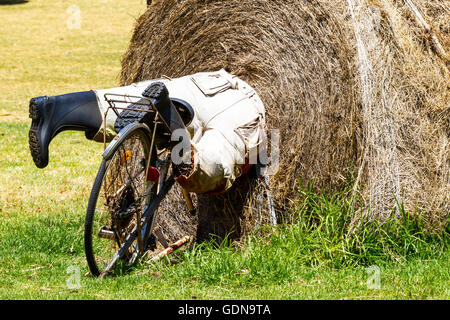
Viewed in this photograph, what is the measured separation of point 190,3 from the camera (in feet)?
20.1

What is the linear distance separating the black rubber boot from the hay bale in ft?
4.54

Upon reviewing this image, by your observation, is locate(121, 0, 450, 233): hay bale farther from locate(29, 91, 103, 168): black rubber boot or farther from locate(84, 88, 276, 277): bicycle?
locate(29, 91, 103, 168): black rubber boot

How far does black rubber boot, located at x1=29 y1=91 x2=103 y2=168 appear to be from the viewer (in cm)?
435

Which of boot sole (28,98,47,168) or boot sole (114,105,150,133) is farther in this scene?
boot sole (114,105,150,133)

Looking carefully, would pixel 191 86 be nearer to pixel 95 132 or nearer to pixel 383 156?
pixel 95 132

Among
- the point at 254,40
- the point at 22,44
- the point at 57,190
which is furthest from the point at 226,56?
the point at 22,44

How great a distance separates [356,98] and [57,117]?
81.3 inches

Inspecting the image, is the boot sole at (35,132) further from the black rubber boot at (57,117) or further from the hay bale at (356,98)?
the hay bale at (356,98)

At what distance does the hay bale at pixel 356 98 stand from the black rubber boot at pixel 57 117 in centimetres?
139

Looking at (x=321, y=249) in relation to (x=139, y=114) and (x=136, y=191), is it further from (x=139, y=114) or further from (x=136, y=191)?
(x=139, y=114)
